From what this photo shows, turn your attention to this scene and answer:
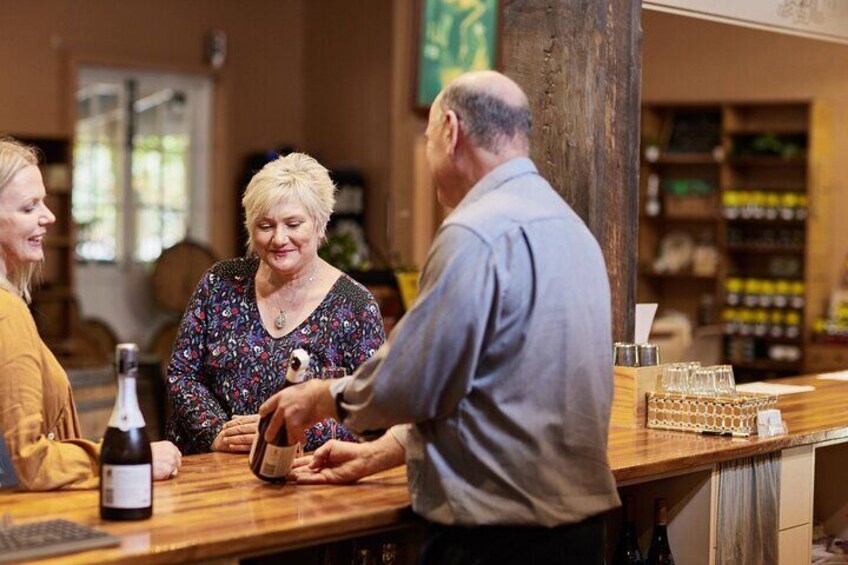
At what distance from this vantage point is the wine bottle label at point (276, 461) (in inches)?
111

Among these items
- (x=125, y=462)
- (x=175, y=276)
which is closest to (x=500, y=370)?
(x=125, y=462)

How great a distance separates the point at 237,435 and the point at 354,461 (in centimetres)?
52

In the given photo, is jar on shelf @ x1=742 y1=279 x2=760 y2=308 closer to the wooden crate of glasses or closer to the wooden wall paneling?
the wooden wall paneling

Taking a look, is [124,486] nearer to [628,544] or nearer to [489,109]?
[489,109]

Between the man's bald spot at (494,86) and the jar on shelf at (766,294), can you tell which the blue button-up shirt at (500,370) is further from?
the jar on shelf at (766,294)

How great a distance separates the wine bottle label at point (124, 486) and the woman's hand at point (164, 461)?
38 cm

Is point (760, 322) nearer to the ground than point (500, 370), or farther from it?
nearer to the ground

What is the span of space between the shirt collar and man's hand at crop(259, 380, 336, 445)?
482 mm

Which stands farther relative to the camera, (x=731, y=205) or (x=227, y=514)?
(x=731, y=205)

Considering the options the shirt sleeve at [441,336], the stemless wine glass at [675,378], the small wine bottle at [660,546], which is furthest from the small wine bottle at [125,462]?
the stemless wine glass at [675,378]

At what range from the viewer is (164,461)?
2891 mm

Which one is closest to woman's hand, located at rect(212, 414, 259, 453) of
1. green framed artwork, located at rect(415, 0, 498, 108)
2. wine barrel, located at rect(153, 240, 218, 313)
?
green framed artwork, located at rect(415, 0, 498, 108)

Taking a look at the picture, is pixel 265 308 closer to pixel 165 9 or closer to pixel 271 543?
pixel 271 543

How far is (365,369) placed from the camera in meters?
2.57
